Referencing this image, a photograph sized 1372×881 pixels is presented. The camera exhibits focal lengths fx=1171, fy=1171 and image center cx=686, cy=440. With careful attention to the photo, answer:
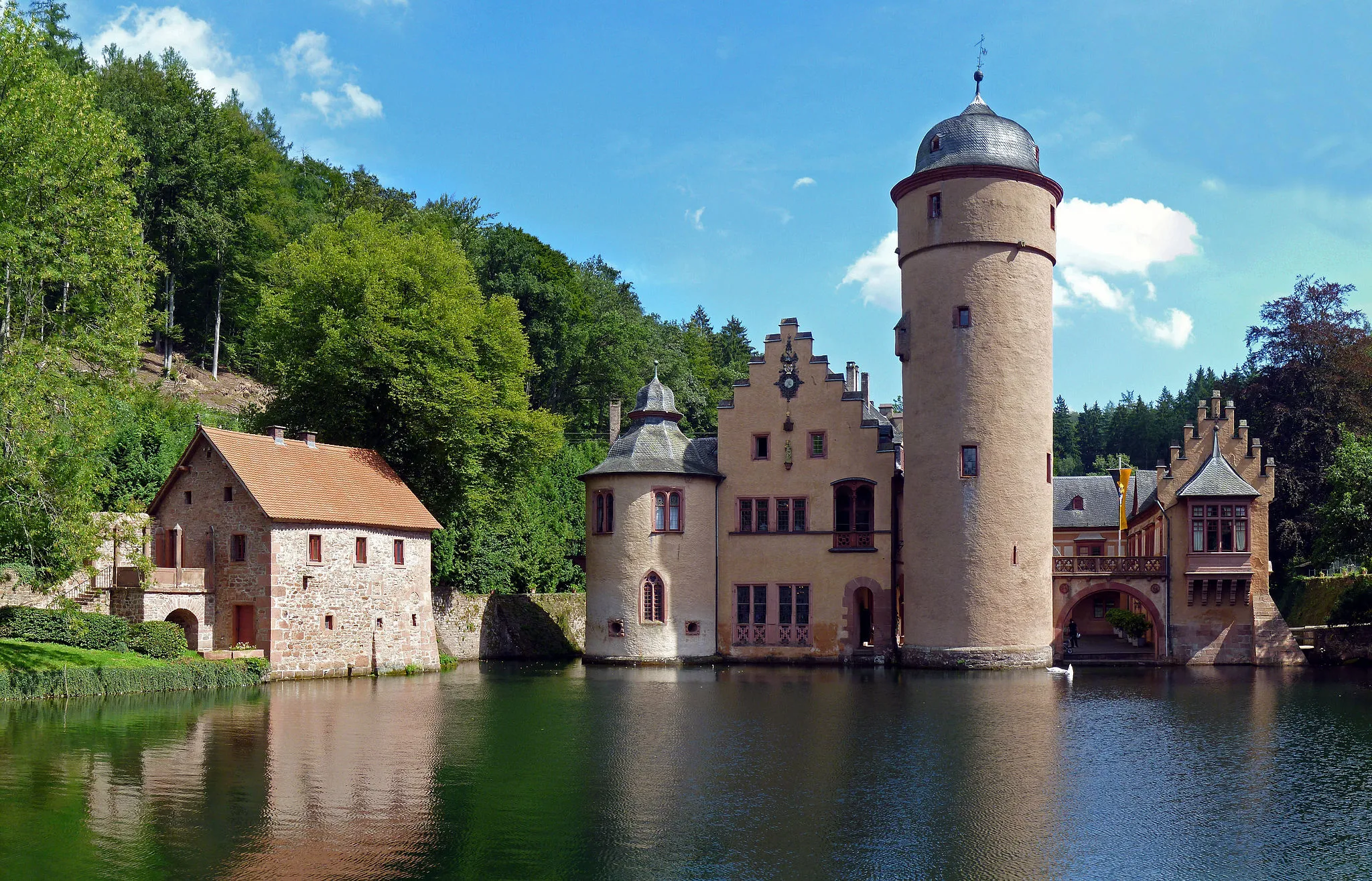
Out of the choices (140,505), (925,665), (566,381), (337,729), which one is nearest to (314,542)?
(140,505)

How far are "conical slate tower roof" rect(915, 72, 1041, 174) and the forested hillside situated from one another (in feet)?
54.1

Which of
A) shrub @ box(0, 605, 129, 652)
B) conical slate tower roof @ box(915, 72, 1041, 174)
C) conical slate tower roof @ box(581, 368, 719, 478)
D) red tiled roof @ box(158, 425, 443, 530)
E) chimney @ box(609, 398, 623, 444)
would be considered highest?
conical slate tower roof @ box(915, 72, 1041, 174)

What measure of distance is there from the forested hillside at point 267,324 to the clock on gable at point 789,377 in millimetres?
8974

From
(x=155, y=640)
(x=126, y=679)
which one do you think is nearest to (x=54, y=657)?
(x=126, y=679)

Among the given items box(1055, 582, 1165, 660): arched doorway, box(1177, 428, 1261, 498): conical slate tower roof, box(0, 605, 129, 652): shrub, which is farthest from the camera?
box(1055, 582, 1165, 660): arched doorway

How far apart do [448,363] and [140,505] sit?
49.1ft

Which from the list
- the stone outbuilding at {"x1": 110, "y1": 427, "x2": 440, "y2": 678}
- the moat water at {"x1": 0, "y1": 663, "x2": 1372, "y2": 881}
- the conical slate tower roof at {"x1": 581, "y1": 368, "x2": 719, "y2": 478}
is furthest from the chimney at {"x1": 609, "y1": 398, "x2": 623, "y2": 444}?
the moat water at {"x1": 0, "y1": 663, "x2": 1372, "y2": 881}

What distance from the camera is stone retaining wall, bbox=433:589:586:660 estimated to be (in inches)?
1698

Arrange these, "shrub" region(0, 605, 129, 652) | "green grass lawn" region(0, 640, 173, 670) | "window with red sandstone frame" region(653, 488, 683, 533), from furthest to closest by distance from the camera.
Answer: "window with red sandstone frame" region(653, 488, 683, 533) < "shrub" region(0, 605, 129, 652) < "green grass lawn" region(0, 640, 173, 670)

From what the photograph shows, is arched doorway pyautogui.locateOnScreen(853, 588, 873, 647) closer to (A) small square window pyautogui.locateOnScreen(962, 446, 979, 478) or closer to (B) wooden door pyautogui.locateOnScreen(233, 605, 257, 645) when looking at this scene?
(A) small square window pyautogui.locateOnScreen(962, 446, 979, 478)

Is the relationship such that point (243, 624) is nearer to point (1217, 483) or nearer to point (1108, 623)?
point (1217, 483)

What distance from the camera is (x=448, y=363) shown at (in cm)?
4066

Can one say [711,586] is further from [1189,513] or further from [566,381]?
[566,381]

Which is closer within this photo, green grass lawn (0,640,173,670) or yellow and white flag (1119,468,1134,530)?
green grass lawn (0,640,173,670)
